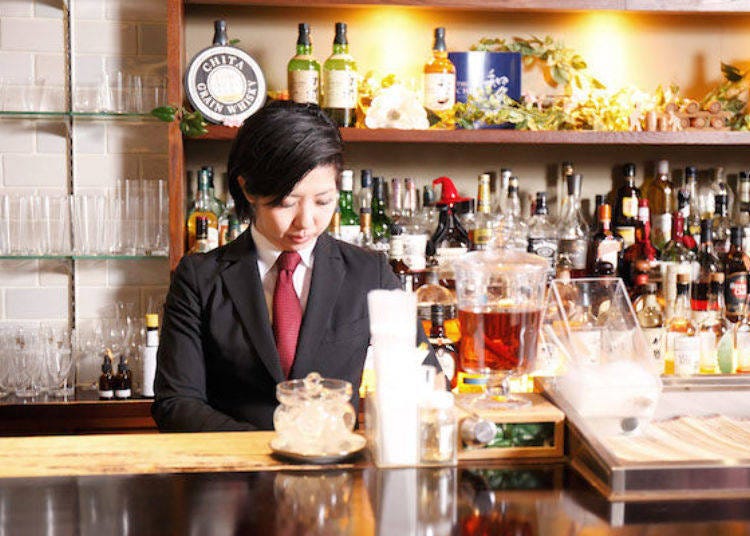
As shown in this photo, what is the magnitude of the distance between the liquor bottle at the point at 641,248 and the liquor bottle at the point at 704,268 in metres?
0.14

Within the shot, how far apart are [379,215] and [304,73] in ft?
1.72

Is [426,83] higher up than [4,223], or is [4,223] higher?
[426,83]

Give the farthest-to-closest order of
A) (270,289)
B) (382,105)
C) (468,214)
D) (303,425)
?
(468,214), (382,105), (270,289), (303,425)

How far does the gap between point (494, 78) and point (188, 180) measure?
104 centimetres

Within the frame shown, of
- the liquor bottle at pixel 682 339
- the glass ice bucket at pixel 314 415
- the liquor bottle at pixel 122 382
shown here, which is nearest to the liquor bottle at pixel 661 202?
the liquor bottle at pixel 682 339

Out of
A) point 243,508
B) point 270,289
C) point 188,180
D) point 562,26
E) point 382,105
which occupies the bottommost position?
point 243,508

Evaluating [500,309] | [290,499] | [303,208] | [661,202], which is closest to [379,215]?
[661,202]

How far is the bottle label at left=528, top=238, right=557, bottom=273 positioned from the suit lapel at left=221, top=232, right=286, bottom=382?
1291 mm

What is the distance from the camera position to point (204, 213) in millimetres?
3168

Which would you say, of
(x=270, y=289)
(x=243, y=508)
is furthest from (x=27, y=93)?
(x=243, y=508)

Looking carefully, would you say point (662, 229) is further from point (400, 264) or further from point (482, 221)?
point (400, 264)

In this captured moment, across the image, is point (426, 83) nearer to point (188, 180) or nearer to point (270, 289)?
point (188, 180)

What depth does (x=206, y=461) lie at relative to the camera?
4.87 ft

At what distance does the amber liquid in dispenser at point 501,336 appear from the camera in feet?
4.97
